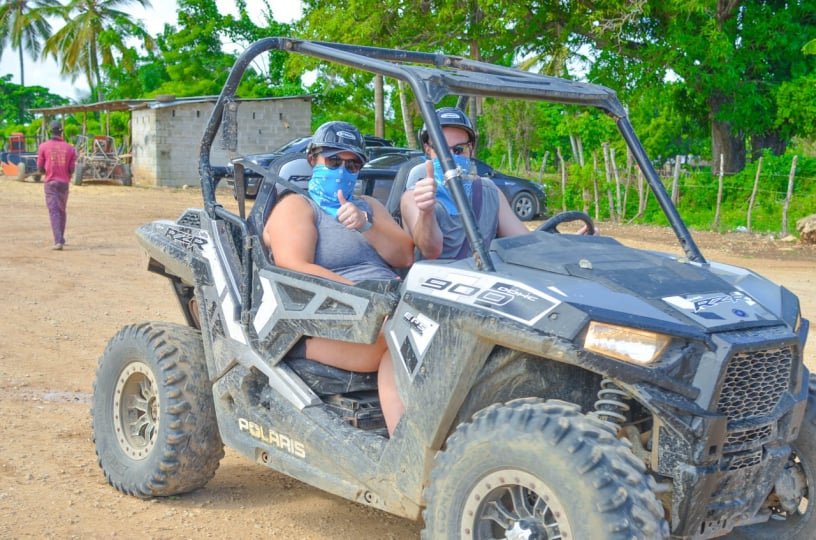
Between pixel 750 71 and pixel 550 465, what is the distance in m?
22.0

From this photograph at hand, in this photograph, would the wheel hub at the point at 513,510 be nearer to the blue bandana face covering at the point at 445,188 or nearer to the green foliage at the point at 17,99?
the blue bandana face covering at the point at 445,188

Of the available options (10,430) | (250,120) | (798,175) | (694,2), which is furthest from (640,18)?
(10,430)

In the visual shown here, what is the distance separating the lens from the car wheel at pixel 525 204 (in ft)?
70.6

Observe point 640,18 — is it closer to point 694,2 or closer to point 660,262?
point 694,2

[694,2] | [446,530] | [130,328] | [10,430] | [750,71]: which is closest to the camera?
[446,530]

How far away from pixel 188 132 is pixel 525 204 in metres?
14.8

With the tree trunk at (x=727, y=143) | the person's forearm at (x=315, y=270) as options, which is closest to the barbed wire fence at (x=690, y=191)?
the tree trunk at (x=727, y=143)

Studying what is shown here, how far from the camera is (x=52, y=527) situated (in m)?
4.44

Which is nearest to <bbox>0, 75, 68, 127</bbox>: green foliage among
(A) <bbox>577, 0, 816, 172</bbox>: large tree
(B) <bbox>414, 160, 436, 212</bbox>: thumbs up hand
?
(A) <bbox>577, 0, 816, 172</bbox>: large tree

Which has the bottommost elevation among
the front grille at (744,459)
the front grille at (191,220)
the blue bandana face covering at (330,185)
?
the front grille at (744,459)

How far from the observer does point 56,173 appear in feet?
50.0

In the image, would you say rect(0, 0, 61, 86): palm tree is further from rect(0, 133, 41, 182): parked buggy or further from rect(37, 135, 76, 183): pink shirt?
rect(37, 135, 76, 183): pink shirt

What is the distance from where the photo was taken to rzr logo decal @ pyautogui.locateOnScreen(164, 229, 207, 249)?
485cm

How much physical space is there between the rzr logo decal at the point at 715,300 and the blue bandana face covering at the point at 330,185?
1696mm
